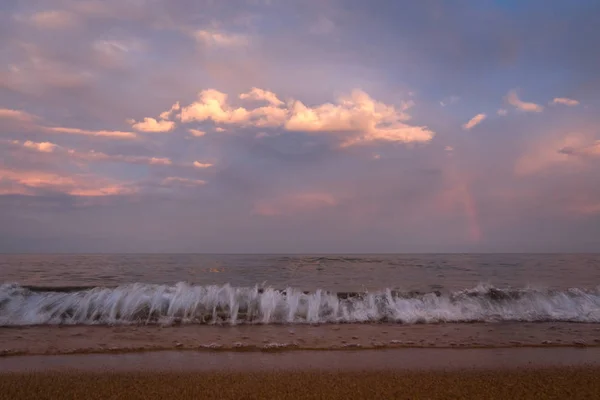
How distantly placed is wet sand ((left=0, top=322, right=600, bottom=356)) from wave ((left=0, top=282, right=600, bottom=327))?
2.19 ft

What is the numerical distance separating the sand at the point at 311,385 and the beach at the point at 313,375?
0.04ft

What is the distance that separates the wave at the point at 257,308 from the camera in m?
11.6

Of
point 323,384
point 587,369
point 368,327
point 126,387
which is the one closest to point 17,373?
point 126,387

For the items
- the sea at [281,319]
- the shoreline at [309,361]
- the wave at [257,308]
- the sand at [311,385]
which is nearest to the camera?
the sand at [311,385]

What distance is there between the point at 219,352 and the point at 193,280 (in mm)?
14495

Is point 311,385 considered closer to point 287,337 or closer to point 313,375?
point 313,375

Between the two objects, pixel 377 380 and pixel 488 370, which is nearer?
pixel 377 380

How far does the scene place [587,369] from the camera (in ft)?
23.1

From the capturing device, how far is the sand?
217 inches

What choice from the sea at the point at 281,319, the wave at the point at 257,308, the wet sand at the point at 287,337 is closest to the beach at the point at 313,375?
the wet sand at the point at 287,337

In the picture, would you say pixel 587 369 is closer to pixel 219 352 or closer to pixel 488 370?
pixel 488 370

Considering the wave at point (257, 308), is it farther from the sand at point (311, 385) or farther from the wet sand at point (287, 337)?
the sand at point (311, 385)

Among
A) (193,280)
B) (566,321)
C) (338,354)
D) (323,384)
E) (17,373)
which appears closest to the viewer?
(323,384)

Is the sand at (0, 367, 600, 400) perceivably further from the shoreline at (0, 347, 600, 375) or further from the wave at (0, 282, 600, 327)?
the wave at (0, 282, 600, 327)
